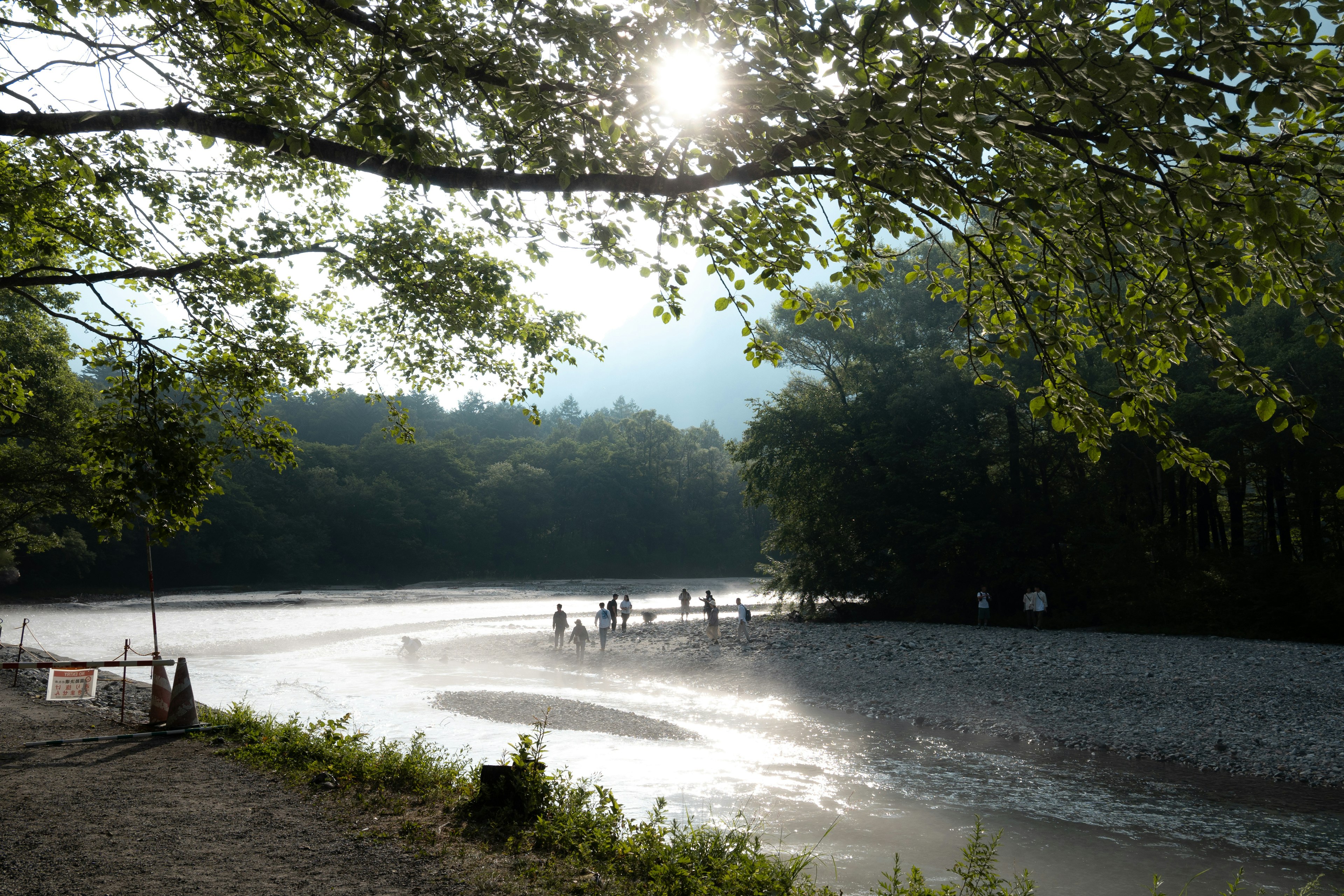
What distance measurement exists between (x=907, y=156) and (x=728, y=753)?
1071 cm

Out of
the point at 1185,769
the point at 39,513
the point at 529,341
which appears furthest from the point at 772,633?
the point at 39,513

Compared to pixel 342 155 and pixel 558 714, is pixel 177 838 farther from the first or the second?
pixel 558 714

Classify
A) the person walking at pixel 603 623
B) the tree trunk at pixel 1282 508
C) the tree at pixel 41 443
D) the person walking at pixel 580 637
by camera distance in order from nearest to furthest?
the person walking at pixel 580 637
the person walking at pixel 603 623
the tree trunk at pixel 1282 508
the tree at pixel 41 443

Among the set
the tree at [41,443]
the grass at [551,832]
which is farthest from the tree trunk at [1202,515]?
the tree at [41,443]

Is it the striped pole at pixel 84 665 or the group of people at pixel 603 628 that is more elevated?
the striped pole at pixel 84 665

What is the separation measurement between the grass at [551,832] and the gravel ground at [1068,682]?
5774 millimetres

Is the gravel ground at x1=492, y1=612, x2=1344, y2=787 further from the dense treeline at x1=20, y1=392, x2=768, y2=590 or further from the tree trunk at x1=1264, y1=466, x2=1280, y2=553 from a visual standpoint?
the dense treeline at x1=20, y1=392, x2=768, y2=590

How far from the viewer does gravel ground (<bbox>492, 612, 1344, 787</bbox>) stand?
1283cm

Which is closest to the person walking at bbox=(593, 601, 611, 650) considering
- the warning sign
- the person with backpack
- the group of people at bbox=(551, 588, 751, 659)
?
the group of people at bbox=(551, 588, 751, 659)

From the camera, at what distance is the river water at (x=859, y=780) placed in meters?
8.12

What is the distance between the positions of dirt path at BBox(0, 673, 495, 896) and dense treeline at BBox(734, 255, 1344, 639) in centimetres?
2664

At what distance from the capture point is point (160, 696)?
998 cm

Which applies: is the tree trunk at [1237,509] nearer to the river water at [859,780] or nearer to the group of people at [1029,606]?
the group of people at [1029,606]

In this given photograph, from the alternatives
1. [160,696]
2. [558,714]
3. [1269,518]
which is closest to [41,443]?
[160,696]
